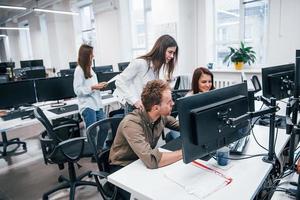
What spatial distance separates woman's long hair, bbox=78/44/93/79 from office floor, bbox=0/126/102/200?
1.23 meters

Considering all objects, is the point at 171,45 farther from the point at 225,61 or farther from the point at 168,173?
the point at 225,61

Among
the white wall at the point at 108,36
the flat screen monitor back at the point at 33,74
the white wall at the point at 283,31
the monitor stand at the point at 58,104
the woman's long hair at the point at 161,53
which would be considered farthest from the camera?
the white wall at the point at 108,36

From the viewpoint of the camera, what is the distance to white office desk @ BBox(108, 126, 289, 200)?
110 centimetres

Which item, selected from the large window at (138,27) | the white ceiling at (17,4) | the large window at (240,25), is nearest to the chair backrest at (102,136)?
the large window at (240,25)

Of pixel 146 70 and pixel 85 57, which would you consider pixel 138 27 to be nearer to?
pixel 85 57

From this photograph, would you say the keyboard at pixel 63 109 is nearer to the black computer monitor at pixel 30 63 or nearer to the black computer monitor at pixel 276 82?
the black computer monitor at pixel 276 82

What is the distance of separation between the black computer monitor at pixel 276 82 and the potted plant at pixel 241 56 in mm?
2358

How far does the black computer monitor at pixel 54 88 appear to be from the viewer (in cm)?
321

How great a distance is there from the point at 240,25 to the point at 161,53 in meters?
3.31

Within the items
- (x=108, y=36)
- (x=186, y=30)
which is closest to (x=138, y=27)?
(x=108, y=36)

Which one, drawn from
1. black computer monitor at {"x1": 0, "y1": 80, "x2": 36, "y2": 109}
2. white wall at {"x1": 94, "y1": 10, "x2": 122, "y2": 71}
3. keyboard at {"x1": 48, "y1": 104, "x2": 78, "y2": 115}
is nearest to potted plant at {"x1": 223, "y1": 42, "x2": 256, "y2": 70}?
keyboard at {"x1": 48, "y1": 104, "x2": 78, "y2": 115}

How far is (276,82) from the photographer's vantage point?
2.06 meters

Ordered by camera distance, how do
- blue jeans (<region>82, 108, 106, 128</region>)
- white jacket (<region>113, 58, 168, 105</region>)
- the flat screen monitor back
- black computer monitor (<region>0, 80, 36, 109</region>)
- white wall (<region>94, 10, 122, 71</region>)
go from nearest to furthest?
Result: white jacket (<region>113, 58, 168, 105</region>), blue jeans (<region>82, 108, 106, 128</region>), black computer monitor (<region>0, 80, 36, 109</region>), the flat screen monitor back, white wall (<region>94, 10, 122, 71</region>)

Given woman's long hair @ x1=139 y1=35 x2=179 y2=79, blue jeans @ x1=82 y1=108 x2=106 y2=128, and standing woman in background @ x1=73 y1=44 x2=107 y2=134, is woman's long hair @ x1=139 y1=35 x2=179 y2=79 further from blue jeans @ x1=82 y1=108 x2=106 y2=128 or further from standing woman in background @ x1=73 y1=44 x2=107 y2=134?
blue jeans @ x1=82 y1=108 x2=106 y2=128
